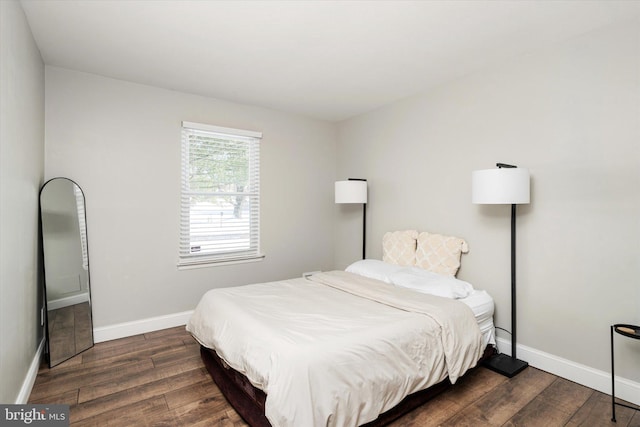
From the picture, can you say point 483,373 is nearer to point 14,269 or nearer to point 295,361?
point 295,361

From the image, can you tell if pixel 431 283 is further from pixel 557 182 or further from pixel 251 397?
pixel 251 397

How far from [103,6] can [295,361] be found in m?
2.50

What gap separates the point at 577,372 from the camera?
237cm

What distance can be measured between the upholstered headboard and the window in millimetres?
1696

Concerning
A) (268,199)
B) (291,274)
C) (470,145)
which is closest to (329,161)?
(268,199)

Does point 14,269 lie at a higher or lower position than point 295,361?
higher

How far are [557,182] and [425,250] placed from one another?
1.27 m

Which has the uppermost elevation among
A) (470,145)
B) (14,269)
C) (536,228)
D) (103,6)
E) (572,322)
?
(103,6)

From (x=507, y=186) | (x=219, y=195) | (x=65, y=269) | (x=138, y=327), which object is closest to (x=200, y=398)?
(x=138, y=327)

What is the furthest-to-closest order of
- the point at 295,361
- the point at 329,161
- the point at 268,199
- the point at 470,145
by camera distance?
the point at 329,161, the point at 268,199, the point at 470,145, the point at 295,361

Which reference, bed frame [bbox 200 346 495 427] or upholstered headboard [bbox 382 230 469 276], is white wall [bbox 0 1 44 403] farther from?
upholstered headboard [bbox 382 230 469 276]

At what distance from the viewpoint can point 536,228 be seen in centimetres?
261

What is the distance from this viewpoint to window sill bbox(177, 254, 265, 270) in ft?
11.7

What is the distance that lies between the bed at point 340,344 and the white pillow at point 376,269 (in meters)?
0.13
